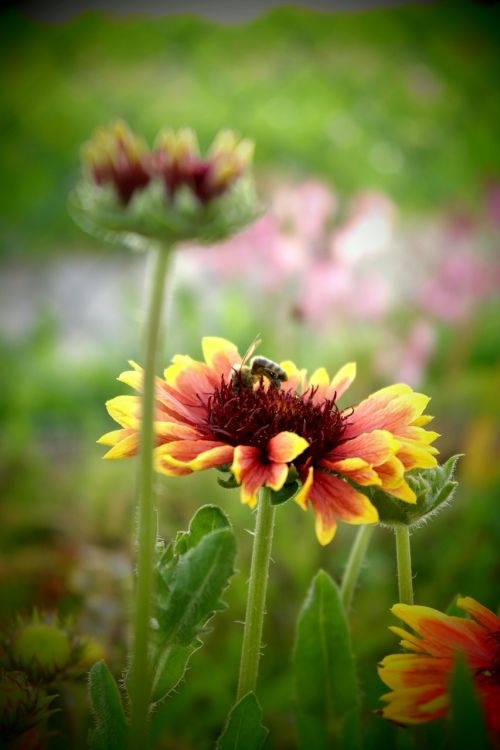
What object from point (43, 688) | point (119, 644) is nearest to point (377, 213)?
point (119, 644)

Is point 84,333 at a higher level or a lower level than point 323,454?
higher

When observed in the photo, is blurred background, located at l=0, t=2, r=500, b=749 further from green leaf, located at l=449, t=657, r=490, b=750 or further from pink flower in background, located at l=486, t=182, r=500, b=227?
green leaf, located at l=449, t=657, r=490, b=750

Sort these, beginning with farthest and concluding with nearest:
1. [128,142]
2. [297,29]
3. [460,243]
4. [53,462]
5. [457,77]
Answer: [297,29]
[457,77]
[460,243]
[53,462]
[128,142]

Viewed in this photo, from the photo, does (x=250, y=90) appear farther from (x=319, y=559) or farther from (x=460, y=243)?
(x=319, y=559)

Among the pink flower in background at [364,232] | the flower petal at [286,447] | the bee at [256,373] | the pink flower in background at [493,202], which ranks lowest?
the flower petal at [286,447]

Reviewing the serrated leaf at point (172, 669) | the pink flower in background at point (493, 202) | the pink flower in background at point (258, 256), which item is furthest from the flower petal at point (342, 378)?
the pink flower in background at point (493, 202)

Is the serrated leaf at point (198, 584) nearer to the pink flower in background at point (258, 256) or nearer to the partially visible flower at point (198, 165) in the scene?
the partially visible flower at point (198, 165)

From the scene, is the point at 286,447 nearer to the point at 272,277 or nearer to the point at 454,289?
the point at 272,277
